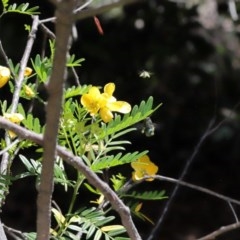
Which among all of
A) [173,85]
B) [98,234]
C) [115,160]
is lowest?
[173,85]

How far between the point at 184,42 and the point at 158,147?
0.75 meters

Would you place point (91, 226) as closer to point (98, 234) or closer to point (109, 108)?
point (98, 234)

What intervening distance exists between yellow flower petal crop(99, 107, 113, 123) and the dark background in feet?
6.58

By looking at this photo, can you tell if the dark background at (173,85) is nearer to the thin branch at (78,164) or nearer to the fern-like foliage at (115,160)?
the fern-like foliage at (115,160)

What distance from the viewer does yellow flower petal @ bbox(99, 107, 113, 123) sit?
109 centimetres

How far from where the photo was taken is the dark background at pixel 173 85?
3.44 m

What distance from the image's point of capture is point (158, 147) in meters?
4.05

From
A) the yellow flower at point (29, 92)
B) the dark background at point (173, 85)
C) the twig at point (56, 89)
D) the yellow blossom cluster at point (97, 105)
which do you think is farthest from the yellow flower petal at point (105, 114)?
the dark background at point (173, 85)

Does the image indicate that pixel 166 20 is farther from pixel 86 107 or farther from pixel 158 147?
pixel 86 107

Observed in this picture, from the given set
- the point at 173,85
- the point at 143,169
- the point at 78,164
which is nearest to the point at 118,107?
the point at 143,169

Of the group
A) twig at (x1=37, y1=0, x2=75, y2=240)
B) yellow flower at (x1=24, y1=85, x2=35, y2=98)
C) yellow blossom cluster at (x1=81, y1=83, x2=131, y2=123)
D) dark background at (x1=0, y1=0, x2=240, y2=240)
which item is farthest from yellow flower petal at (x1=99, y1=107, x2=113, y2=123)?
dark background at (x1=0, y1=0, x2=240, y2=240)

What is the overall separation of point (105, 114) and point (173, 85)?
281 centimetres

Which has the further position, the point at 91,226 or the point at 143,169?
the point at 143,169

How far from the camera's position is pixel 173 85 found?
3881 mm
